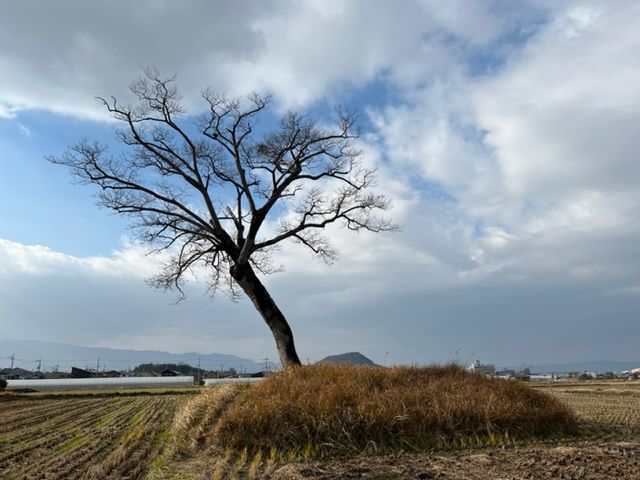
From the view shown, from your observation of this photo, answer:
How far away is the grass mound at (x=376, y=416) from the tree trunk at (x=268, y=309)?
5.42m

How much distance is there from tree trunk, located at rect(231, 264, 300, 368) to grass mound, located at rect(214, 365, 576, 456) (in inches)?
214

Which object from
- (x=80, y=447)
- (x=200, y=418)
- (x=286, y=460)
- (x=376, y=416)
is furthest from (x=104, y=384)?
(x=286, y=460)

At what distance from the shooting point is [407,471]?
26.8ft

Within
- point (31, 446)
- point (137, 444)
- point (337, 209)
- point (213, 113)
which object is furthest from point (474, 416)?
point (213, 113)

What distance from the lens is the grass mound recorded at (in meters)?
10.8

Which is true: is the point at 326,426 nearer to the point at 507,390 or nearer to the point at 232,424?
the point at 232,424

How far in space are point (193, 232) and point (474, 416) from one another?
12.9 metres

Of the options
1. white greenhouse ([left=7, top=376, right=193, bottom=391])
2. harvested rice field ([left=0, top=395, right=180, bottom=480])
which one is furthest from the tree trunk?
white greenhouse ([left=7, top=376, right=193, bottom=391])

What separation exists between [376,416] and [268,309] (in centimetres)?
919

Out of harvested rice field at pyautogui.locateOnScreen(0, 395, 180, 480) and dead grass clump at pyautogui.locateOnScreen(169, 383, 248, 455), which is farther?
dead grass clump at pyautogui.locateOnScreen(169, 383, 248, 455)

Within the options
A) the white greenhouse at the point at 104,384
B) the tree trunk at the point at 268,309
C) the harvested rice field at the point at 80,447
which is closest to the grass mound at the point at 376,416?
the harvested rice field at the point at 80,447

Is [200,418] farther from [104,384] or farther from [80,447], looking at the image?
[104,384]

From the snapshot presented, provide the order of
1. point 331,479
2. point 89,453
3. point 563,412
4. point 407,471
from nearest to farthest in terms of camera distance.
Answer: point 331,479, point 407,471, point 89,453, point 563,412

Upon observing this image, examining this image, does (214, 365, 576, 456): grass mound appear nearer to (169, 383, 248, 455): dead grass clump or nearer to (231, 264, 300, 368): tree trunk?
(169, 383, 248, 455): dead grass clump
